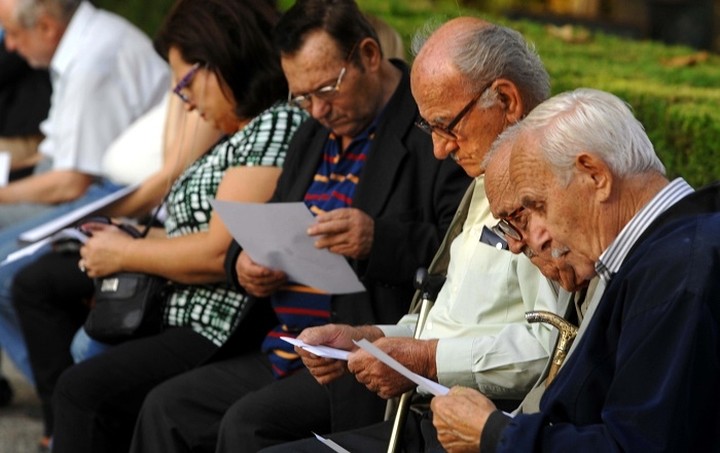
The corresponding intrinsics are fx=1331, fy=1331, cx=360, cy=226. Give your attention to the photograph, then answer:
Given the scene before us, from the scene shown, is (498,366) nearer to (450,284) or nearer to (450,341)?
(450,341)

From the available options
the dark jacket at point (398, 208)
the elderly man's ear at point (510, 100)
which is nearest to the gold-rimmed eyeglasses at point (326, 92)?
the dark jacket at point (398, 208)

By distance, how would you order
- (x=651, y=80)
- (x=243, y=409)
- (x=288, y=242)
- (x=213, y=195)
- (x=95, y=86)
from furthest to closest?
(x=95, y=86)
(x=651, y=80)
(x=213, y=195)
(x=288, y=242)
(x=243, y=409)

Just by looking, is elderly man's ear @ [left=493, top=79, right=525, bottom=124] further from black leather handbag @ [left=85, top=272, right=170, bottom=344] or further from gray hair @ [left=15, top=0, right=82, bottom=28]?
gray hair @ [left=15, top=0, right=82, bottom=28]

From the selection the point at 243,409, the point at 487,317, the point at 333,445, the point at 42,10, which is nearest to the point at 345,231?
the point at 243,409

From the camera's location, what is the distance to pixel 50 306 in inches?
232

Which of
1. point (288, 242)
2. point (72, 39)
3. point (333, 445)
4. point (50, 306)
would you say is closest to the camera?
point (333, 445)

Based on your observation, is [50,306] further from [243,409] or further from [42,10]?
[243,409]

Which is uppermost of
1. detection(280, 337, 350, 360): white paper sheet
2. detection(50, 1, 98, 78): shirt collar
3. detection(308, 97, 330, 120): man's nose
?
detection(308, 97, 330, 120): man's nose

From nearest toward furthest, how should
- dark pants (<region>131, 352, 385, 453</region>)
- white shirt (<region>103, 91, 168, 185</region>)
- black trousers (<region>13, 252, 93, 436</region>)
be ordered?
1. dark pants (<region>131, 352, 385, 453</region>)
2. black trousers (<region>13, 252, 93, 436</region>)
3. white shirt (<region>103, 91, 168, 185</region>)

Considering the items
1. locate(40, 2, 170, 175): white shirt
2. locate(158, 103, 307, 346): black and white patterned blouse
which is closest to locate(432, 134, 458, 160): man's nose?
locate(158, 103, 307, 346): black and white patterned blouse

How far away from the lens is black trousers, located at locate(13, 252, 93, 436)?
586cm

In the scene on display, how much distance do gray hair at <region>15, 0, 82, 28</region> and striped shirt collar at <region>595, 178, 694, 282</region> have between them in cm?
478

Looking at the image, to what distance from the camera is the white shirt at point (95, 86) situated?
6727 millimetres

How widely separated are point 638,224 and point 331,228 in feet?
4.78
